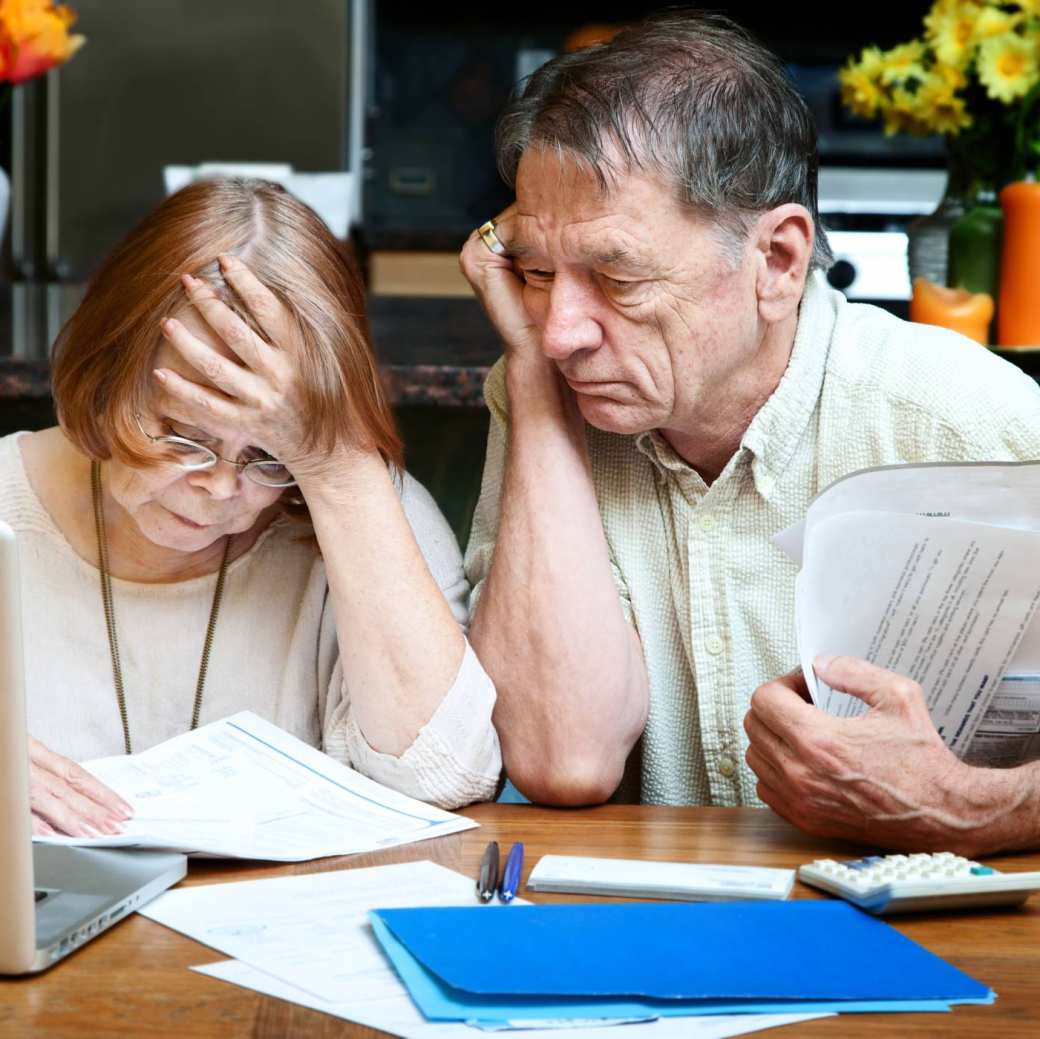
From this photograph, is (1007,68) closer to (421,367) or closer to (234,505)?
(421,367)

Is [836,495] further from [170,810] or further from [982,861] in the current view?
[170,810]

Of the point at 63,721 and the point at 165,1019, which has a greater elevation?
the point at 165,1019

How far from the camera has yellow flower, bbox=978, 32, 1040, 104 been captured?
1.81 meters

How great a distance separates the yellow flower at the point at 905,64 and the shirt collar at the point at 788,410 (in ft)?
2.17

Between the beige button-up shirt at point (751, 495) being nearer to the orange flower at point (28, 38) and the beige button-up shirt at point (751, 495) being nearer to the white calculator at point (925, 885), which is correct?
the white calculator at point (925, 885)

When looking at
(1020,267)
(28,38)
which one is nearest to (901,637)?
(1020,267)

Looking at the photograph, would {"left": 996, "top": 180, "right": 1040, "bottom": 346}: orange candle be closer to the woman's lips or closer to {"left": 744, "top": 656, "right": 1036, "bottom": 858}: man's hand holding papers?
{"left": 744, "top": 656, "right": 1036, "bottom": 858}: man's hand holding papers

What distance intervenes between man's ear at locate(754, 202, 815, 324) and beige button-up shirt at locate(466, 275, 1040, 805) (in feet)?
0.21

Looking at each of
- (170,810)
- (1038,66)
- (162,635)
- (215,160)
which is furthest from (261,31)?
(170,810)

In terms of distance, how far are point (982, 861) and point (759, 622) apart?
0.34 meters

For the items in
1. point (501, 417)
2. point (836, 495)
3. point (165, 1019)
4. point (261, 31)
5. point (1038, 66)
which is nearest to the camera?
point (165, 1019)

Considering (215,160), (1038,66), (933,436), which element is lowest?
(215,160)

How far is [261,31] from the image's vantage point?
14.3ft

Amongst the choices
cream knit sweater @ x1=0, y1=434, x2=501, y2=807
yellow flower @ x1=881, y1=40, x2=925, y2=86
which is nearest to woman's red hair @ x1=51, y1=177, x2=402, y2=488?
cream knit sweater @ x1=0, y1=434, x2=501, y2=807
